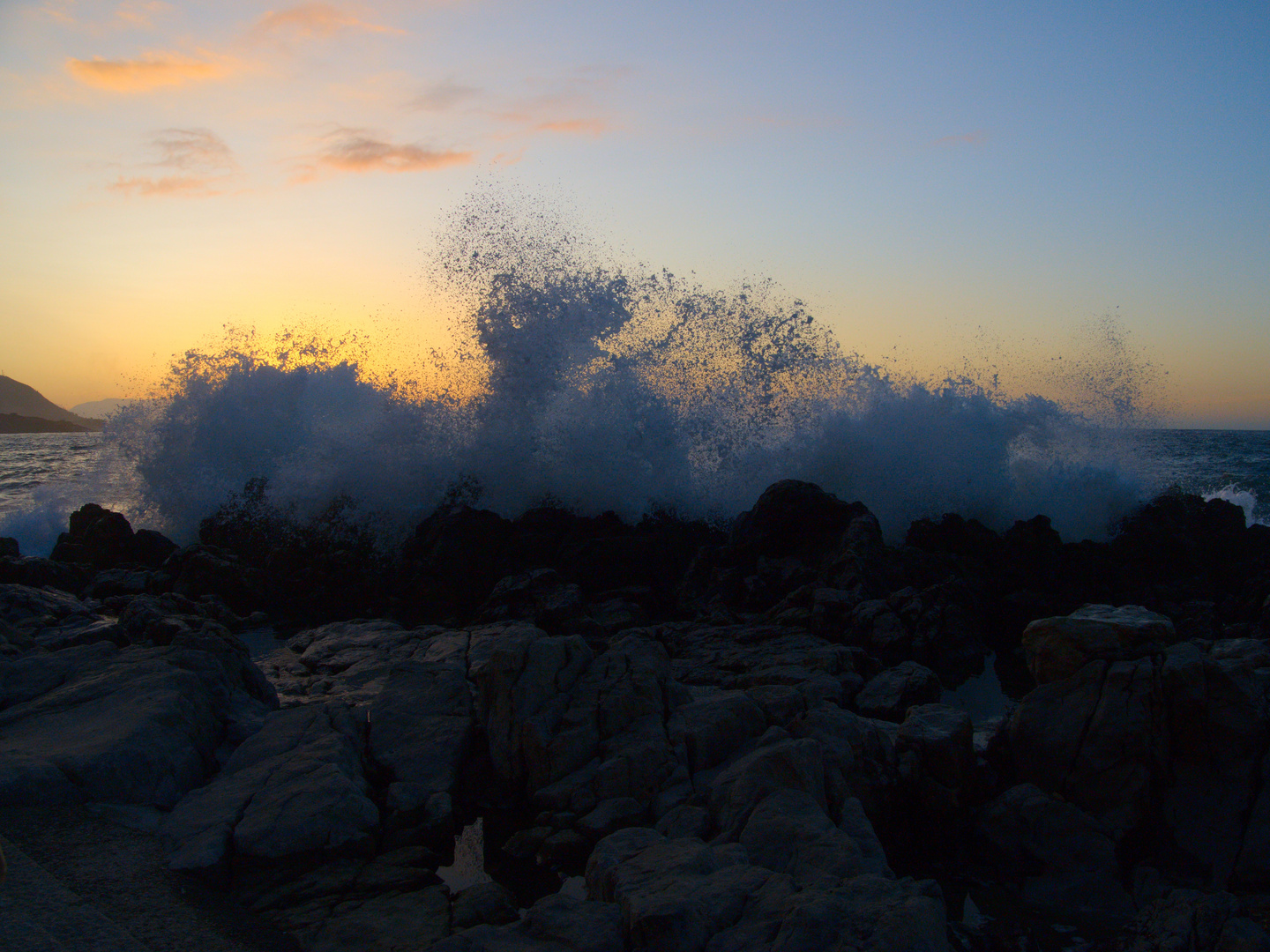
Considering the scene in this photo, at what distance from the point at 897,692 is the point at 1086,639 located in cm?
140

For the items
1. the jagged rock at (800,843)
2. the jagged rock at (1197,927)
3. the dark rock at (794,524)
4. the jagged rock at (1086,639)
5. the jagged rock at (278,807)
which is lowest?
the jagged rock at (1197,927)

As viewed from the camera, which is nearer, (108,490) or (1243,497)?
(108,490)

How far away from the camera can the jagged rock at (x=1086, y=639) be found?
5.64 m

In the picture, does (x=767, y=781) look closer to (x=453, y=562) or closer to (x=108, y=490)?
(x=453, y=562)

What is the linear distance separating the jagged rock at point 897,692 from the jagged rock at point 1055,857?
1.26m

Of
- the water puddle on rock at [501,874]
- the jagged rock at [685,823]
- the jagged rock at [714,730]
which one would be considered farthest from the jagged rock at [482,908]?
the jagged rock at [714,730]

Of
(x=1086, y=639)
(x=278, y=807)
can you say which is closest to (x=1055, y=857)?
(x=1086, y=639)

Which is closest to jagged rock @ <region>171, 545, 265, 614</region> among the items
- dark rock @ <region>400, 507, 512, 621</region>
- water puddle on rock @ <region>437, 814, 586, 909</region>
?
dark rock @ <region>400, 507, 512, 621</region>

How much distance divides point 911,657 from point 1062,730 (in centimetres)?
262

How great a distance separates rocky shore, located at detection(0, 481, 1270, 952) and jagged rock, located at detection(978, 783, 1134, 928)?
0.06ft

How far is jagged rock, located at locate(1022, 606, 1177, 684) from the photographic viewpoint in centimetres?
564

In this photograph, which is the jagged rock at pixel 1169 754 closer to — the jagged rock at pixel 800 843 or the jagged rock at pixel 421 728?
the jagged rock at pixel 800 843

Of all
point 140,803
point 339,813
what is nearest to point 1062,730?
point 339,813

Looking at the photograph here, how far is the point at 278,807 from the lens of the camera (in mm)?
4328
